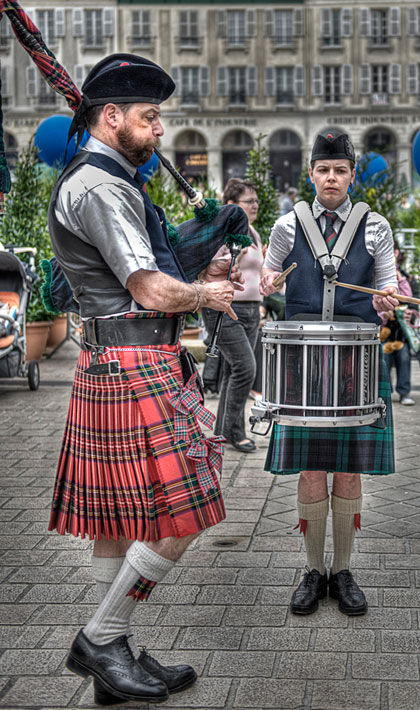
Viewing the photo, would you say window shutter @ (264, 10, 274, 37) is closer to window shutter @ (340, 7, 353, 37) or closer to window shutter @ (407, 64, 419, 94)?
window shutter @ (340, 7, 353, 37)

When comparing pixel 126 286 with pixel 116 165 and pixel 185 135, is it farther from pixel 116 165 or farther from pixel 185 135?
pixel 185 135

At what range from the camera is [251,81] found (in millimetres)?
50531

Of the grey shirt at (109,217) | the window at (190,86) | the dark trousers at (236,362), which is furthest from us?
the window at (190,86)

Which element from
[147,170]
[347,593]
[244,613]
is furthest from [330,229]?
[147,170]

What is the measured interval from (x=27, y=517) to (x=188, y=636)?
1.95m

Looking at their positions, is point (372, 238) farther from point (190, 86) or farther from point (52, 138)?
point (190, 86)

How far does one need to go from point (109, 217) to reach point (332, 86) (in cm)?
4998

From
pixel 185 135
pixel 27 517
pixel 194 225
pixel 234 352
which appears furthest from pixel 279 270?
pixel 185 135

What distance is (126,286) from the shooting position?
296 cm

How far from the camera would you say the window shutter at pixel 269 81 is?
50.4m

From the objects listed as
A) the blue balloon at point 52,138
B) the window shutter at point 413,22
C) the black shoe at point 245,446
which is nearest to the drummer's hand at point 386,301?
the black shoe at point 245,446

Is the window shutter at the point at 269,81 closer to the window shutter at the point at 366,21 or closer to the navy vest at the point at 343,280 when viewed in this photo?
the window shutter at the point at 366,21

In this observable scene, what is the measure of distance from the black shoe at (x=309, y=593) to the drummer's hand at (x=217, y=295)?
1379mm

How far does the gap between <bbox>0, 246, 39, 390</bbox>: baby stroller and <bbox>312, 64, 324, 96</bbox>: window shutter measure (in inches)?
1680
